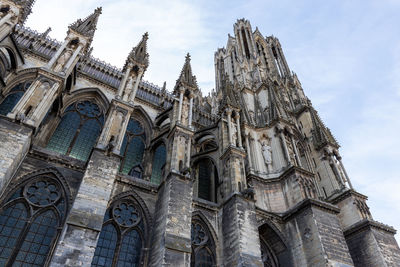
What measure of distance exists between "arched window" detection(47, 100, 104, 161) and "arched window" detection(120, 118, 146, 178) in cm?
181

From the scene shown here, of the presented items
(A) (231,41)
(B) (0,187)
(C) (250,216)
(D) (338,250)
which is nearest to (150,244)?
(C) (250,216)

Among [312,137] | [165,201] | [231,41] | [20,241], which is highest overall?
[231,41]

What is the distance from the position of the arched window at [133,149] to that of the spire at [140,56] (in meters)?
3.90

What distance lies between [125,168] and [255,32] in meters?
28.4

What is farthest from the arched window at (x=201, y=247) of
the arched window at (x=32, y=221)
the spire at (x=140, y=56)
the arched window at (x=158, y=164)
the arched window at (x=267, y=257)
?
the spire at (x=140, y=56)

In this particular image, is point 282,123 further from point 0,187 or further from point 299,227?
point 0,187

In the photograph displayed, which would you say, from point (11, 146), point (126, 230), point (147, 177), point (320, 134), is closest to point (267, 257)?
point (126, 230)

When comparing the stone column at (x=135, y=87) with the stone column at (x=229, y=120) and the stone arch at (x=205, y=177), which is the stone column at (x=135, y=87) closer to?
the stone arch at (x=205, y=177)

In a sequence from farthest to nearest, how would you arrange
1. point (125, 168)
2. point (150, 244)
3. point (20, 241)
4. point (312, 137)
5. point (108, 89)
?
point (312, 137), point (108, 89), point (125, 168), point (150, 244), point (20, 241)

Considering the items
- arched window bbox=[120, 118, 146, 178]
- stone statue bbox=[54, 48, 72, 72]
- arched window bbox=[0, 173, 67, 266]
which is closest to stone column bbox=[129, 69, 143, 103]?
arched window bbox=[120, 118, 146, 178]

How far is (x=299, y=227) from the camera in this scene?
13.9m

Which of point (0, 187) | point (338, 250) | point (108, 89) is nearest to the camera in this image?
point (0, 187)

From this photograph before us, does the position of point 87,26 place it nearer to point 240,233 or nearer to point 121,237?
point 121,237

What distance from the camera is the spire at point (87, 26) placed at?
1592 centimetres
